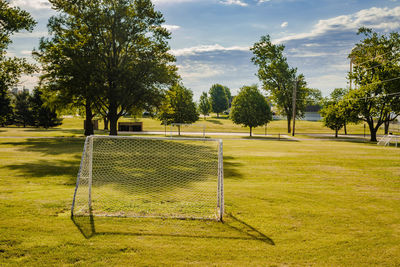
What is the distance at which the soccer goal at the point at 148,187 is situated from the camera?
8.40 meters

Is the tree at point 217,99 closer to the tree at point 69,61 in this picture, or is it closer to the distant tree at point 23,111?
the distant tree at point 23,111

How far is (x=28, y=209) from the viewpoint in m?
8.09

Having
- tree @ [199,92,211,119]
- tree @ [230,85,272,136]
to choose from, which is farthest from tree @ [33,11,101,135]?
tree @ [199,92,211,119]

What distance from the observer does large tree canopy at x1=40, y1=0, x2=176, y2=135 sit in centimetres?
2820

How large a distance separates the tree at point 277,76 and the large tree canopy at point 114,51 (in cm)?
3021

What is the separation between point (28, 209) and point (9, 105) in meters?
56.5

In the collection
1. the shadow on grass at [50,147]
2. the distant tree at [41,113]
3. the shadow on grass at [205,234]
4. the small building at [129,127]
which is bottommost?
the shadow on grass at [205,234]

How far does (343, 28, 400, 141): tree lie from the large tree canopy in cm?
2681

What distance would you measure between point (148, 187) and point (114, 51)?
76.6ft

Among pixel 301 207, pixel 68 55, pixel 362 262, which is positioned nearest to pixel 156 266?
pixel 362 262

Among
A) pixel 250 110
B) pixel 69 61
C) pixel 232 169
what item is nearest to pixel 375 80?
pixel 250 110

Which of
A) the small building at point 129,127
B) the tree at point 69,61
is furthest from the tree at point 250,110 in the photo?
the tree at point 69,61

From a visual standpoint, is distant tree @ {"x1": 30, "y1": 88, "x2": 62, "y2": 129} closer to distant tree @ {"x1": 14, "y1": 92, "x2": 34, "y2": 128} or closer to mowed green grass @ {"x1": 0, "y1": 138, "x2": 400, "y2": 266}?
distant tree @ {"x1": 14, "y1": 92, "x2": 34, "y2": 128}

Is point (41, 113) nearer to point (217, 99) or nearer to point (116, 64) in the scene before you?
point (116, 64)
